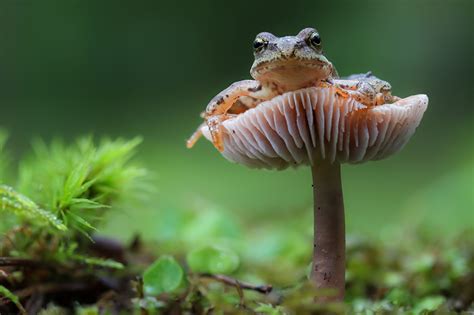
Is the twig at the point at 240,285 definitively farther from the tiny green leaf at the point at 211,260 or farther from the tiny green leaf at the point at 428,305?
the tiny green leaf at the point at 428,305

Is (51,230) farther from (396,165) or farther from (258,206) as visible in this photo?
(396,165)

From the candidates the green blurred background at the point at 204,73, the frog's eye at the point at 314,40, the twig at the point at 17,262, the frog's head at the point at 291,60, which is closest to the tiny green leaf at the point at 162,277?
the twig at the point at 17,262

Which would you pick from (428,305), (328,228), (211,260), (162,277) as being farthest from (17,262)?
(428,305)

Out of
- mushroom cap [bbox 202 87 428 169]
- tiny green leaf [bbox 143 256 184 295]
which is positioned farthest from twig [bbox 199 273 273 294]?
mushroom cap [bbox 202 87 428 169]

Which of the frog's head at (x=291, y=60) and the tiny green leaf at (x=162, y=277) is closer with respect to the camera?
the frog's head at (x=291, y=60)

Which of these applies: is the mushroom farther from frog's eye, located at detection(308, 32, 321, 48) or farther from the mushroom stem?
frog's eye, located at detection(308, 32, 321, 48)
